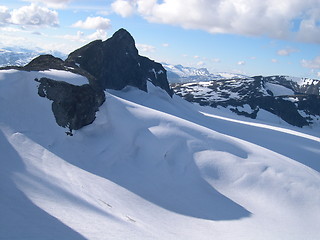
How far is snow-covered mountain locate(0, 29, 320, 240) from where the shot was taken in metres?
16.5

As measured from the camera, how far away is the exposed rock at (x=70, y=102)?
31.3 metres

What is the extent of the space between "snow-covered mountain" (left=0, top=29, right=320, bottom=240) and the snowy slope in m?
0.10

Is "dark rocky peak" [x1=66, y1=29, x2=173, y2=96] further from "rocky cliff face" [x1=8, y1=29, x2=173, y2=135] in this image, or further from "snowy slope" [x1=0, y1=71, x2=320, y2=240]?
"snowy slope" [x1=0, y1=71, x2=320, y2=240]

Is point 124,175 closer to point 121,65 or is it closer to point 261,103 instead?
point 121,65

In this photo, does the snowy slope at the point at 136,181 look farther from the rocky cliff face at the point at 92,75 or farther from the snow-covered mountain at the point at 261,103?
the snow-covered mountain at the point at 261,103

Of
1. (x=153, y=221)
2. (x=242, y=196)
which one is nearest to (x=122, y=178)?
(x=153, y=221)

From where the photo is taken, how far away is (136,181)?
26.5 metres

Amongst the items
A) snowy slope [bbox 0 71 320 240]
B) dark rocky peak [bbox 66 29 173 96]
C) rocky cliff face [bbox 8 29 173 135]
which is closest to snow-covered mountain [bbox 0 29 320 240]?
snowy slope [bbox 0 71 320 240]

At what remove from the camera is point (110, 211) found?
1867 cm

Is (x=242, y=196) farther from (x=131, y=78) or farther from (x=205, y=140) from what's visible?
(x=131, y=78)

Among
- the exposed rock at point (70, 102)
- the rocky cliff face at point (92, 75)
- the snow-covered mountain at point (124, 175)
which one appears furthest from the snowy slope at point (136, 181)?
the rocky cliff face at point (92, 75)

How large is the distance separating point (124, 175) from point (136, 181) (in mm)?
1522

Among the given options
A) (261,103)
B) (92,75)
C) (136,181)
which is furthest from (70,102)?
(261,103)

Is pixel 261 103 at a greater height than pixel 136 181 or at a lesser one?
greater
